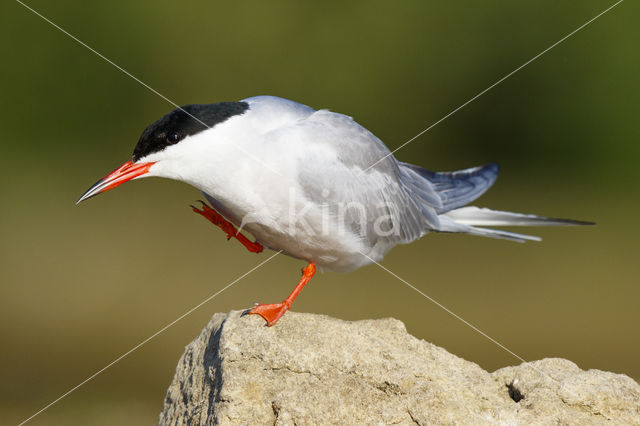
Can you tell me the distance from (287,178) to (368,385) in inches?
37.3

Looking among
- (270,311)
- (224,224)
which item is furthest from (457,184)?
(270,311)

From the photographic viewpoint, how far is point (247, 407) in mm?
2840

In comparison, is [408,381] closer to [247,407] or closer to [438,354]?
[438,354]

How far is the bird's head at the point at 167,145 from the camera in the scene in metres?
Result: 3.13

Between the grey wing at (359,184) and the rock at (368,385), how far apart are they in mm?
633

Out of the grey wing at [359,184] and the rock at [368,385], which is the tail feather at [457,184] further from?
the rock at [368,385]

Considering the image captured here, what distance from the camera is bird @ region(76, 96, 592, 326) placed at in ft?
10.4

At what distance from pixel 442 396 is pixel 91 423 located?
10.6 ft

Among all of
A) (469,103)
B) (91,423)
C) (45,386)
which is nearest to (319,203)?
(91,423)

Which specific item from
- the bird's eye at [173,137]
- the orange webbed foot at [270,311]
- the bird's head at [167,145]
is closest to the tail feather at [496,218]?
the orange webbed foot at [270,311]

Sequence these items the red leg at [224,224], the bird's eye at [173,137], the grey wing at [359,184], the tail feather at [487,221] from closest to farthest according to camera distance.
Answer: the bird's eye at [173,137] → the grey wing at [359,184] → the red leg at [224,224] → the tail feather at [487,221]

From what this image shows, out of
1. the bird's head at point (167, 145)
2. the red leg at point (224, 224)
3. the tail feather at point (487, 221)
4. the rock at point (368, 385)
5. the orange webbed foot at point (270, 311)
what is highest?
the bird's head at point (167, 145)

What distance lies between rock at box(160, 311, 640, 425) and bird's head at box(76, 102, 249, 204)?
70 cm

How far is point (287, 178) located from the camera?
3.30 metres
